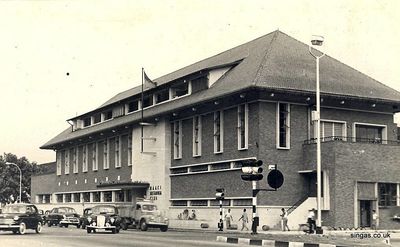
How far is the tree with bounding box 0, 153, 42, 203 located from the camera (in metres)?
105

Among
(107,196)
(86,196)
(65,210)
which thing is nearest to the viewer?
(65,210)

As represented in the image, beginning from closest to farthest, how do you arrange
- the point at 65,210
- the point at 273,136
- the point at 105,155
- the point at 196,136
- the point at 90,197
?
the point at 273,136, the point at 196,136, the point at 65,210, the point at 105,155, the point at 90,197

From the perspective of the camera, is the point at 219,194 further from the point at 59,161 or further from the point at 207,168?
the point at 59,161

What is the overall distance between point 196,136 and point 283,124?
336 inches

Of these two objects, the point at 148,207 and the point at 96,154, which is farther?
the point at 96,154

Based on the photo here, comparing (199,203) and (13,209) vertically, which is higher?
(13,209)

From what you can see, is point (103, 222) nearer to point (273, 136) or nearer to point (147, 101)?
point (273, 136)

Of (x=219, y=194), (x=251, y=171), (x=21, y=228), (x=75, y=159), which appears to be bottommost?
(x=21, y=228)

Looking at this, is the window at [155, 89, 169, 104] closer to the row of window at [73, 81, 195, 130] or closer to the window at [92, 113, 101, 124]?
the row of window at [73, 81, 195, 130]

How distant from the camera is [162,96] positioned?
55.8 metres

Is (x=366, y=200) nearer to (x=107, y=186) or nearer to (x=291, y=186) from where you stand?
(x=291, y=186)

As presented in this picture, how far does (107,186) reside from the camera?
203ft

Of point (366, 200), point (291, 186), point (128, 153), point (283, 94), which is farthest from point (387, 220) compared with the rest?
point (128, 153)

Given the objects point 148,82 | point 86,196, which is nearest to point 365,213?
point 148,82
